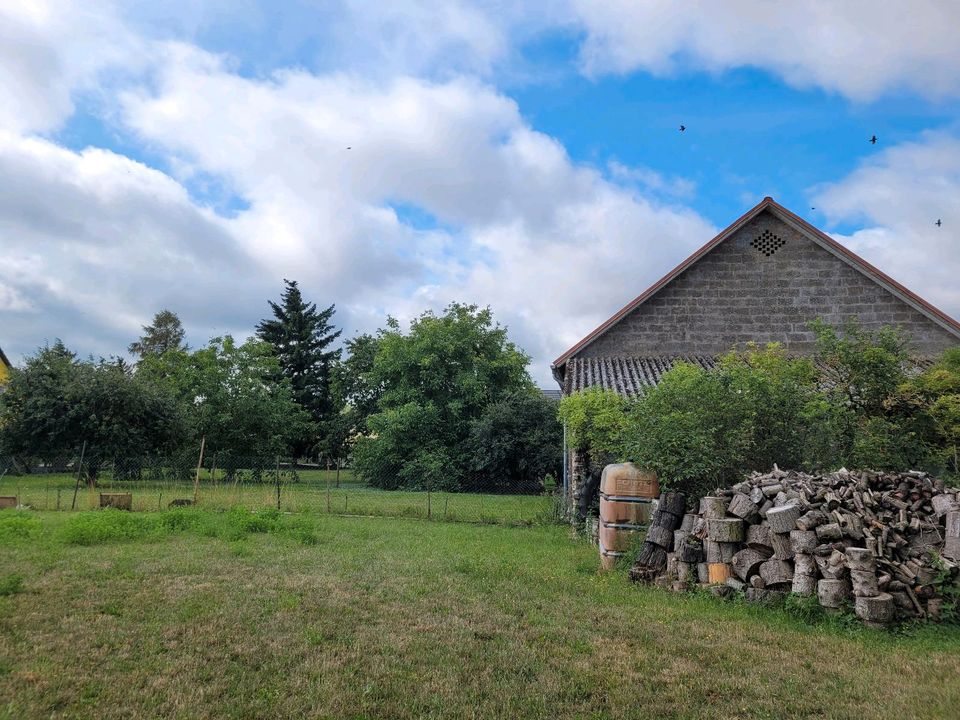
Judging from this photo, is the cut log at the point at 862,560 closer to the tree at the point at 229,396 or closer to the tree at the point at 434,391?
the tree at the point at 434,391

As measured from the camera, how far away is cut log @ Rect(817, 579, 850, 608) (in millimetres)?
6668

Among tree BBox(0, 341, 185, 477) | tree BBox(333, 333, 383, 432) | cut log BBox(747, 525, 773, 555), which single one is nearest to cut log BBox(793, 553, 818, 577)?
cut log BBox(747, 525, 773, 555)

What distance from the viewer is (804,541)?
696 cm

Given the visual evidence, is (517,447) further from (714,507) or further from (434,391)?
(714,507)

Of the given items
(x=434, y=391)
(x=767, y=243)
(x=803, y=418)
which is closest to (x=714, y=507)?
(x=803, y=418)

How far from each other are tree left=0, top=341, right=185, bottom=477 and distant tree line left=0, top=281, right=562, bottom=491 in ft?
0.14

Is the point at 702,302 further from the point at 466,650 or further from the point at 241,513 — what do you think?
the point at 466,650

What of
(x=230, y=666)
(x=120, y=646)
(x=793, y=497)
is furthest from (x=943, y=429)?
(x=120, y=646)

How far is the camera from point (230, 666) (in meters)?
5.05

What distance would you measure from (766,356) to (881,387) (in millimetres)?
2783

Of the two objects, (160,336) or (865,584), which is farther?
(160,336)

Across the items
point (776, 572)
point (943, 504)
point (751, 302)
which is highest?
point (751, 302)

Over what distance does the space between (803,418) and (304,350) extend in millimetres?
41192

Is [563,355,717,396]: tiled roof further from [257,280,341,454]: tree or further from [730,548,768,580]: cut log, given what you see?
[257,280,341,454]: tree
